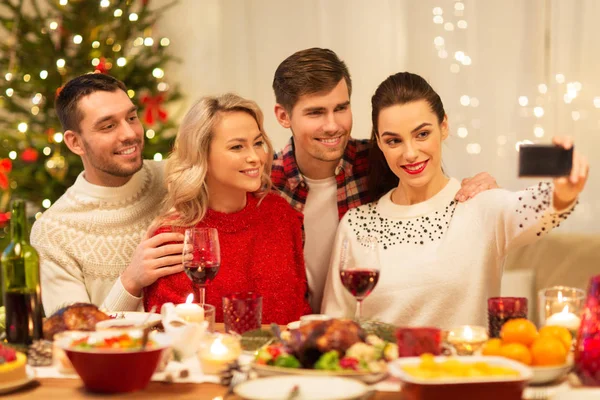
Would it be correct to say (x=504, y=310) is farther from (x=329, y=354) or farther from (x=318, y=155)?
(x=318, y=155)

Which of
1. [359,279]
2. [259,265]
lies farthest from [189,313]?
[259,265]

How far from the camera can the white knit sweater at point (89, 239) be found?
2975 millimetres

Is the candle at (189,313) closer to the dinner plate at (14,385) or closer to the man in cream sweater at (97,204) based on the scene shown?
the dinner plate at (14,385)

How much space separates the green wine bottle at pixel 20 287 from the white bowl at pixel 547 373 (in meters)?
1.18

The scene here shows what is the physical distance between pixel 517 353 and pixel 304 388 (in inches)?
17.1

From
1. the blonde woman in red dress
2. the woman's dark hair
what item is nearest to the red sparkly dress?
the blonde woman in red dress

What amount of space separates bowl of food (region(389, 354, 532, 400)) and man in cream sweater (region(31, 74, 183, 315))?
5.47ft

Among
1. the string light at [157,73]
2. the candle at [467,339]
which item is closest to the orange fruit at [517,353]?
the candle at [467,339]

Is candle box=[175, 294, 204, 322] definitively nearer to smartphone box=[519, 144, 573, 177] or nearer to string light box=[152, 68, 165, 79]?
smartphone box=[519, 144, 573, 177]

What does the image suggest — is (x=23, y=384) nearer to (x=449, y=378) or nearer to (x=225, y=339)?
(x=225, y=339)

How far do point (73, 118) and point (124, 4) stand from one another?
6.13 ft

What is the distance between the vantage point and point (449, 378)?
139 cm

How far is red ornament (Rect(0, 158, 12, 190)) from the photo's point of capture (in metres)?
4.59

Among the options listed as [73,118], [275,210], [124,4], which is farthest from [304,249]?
[124,4]
